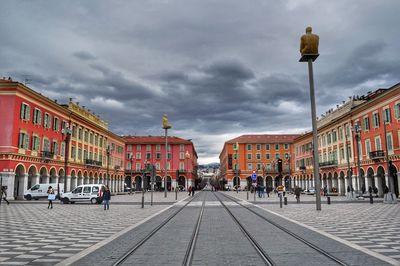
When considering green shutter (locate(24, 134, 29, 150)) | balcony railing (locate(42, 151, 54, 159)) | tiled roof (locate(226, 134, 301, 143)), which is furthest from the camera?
tiled roof (locate(226, 134, 301, 143))

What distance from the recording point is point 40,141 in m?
42.7

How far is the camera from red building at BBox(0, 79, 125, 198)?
120ft

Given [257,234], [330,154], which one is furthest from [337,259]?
[330,154]

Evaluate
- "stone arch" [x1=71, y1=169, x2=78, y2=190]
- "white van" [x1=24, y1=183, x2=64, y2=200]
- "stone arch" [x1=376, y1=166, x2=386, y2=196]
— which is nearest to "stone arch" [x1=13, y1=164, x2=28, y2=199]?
"white van" [x1=24, y1=183, x2=64, y2=200]

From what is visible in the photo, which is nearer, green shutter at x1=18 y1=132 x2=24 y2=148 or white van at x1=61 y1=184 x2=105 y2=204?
white van at x1=61 y1=184 x2=105 y2=204

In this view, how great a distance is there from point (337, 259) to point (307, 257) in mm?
626

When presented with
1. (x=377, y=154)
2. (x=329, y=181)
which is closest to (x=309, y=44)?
(x=377, y=154)

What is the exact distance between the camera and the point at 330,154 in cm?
6097

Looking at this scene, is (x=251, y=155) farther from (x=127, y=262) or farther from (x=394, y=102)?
(x=127, y=262)

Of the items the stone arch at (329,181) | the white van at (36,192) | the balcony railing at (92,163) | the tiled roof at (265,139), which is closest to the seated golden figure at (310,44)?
the white van at (36,192)

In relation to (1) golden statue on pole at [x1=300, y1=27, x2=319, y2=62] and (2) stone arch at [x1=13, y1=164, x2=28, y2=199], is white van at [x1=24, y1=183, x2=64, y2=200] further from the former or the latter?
(1) golden statue on pole at [x1=300, y1=27, x2=319, y2=62]

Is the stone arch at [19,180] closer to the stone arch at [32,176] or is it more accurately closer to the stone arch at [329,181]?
the stone arch at [32,176]

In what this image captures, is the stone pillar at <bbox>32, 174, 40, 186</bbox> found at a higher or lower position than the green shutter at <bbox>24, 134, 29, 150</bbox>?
lower

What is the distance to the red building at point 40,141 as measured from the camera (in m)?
36.5
